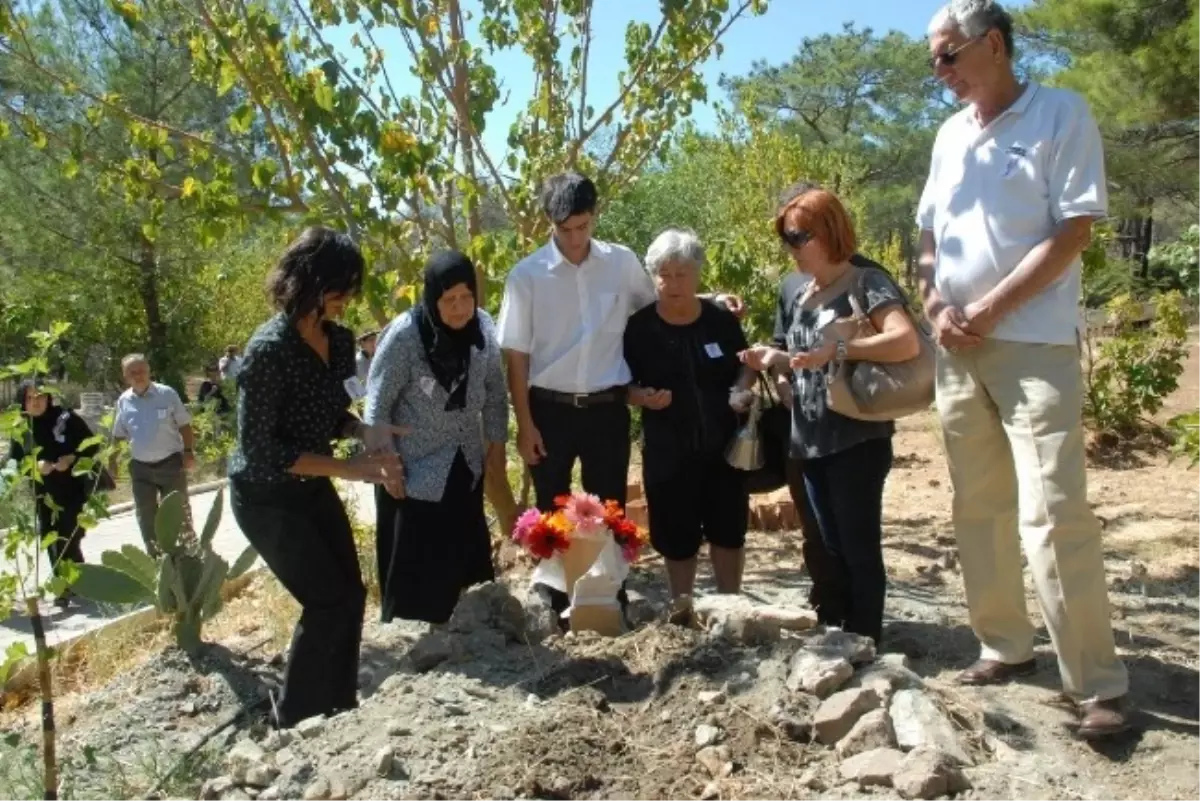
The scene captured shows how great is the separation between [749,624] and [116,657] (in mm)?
3471

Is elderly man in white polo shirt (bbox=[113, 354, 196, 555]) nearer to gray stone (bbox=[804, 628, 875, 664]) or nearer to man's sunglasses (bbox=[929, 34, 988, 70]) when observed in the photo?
gray stone (bbox=[804, 628, 875, 664])

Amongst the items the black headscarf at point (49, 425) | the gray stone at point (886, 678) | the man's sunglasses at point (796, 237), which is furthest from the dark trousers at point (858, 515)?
the black headscarf at point (49, 425)

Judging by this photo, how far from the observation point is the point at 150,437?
801cm

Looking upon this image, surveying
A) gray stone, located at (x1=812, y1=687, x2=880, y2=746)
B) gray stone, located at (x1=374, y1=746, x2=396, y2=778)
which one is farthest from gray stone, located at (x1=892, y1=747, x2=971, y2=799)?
gray stone, located at (x1=374, y1=746, x2=396, y2=778)

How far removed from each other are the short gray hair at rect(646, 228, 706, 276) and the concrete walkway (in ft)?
8.82

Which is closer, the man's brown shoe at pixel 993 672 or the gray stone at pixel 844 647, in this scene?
the gray stone at pixel 844 647

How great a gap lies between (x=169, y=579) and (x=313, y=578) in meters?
1.68

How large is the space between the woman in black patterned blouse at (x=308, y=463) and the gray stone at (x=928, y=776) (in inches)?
71.0

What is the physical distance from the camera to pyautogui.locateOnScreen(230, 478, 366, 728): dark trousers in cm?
369

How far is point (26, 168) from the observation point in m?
20.2

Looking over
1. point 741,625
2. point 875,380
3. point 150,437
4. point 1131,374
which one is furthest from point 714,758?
point 1131,374

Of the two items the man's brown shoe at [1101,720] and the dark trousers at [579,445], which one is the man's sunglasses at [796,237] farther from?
the man's brown shoe at [1101,720]

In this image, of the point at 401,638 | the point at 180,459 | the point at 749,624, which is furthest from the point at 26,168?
the point at 749,624

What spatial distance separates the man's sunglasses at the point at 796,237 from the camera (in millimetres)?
3732
